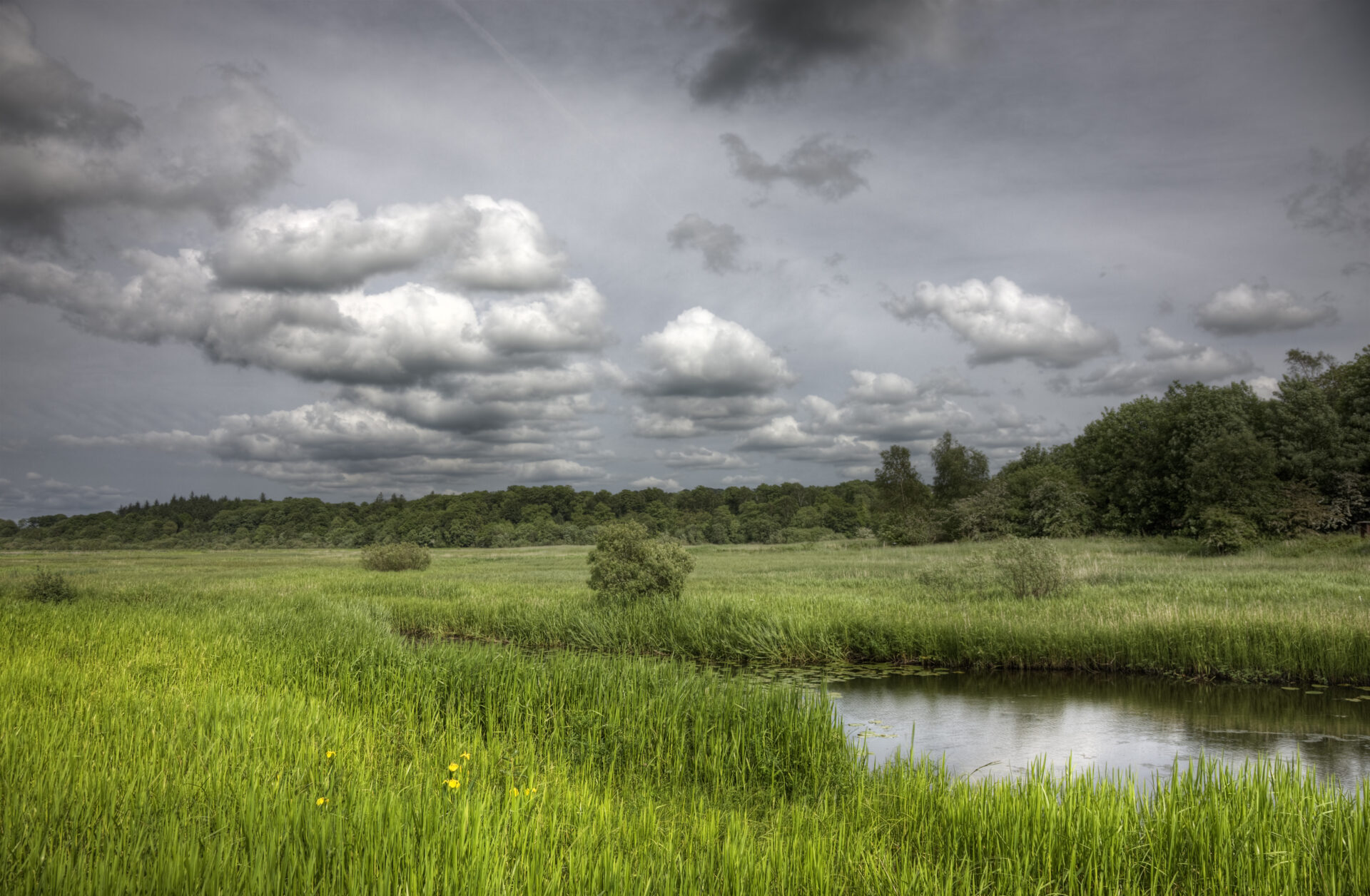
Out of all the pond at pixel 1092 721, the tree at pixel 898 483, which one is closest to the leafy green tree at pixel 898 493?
the tree at pixel 898 483

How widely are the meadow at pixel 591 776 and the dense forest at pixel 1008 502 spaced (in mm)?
11858

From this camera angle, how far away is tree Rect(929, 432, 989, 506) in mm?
69812

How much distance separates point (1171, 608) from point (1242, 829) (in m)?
13.2

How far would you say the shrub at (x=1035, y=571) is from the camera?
20.9 metres

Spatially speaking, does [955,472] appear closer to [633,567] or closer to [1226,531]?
[1226,531]

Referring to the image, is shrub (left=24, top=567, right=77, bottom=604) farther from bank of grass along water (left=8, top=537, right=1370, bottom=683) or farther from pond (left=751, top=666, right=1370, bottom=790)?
pond (left=751, top=666, right=1370, bottom=790)

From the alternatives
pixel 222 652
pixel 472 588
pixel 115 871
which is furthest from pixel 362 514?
pixel 115 871

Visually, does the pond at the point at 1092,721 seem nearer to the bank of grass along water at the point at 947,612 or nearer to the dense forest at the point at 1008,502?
the bank of grass along water at the point at 947,612

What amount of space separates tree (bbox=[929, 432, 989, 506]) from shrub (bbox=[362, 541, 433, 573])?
51.5 metres

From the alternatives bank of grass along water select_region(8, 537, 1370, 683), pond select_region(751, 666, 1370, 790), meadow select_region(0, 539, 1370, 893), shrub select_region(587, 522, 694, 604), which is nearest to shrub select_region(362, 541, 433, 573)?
bank of grass along water select_region(8, 537, 1370, 683)

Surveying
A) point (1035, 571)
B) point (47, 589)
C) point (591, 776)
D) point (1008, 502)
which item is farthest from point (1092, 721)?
point (1008, 502)

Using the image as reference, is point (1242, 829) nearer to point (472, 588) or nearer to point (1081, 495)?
point (472, 588)

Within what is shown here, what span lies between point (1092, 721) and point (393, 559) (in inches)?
1460

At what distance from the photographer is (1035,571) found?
20969 mm
